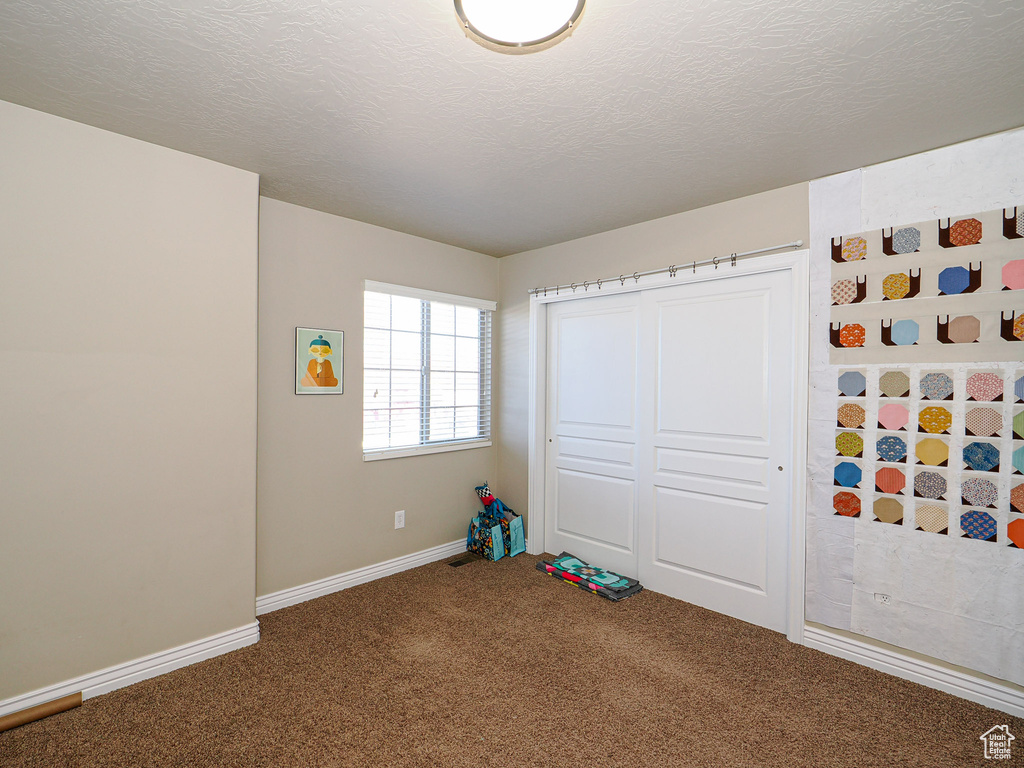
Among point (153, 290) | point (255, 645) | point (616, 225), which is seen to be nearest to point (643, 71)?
point (616, 225)

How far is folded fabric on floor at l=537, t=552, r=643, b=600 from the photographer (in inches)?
130

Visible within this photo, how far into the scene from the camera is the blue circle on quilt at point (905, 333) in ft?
7.79

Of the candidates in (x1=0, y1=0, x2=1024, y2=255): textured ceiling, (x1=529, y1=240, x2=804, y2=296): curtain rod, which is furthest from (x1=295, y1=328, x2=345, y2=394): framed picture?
(x1=529, y1=240, x2=804, y2=296): curtain rod

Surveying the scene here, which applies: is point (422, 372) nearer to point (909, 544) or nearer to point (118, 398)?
point (118, 398)

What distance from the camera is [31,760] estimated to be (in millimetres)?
1825

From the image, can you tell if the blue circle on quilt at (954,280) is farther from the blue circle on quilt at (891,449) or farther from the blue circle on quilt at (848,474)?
the blue circle on quilt at (848,474)

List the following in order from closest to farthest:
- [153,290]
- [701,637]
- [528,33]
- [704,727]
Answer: [528,33]
[704,727]
[153,290]
[701,637]

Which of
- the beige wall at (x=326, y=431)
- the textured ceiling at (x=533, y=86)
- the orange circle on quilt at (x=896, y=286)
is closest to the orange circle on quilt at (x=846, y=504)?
the orange circle on quilt at (x=896, y=286)

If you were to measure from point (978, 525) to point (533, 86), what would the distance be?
2.67 metres

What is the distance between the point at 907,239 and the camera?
2.40m

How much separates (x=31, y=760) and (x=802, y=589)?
3.46 meters

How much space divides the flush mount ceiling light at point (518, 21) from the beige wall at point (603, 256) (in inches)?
76.8

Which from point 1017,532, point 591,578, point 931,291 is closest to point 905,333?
point 931,291

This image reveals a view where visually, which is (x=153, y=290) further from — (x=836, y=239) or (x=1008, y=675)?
(x=1008, y=675)
